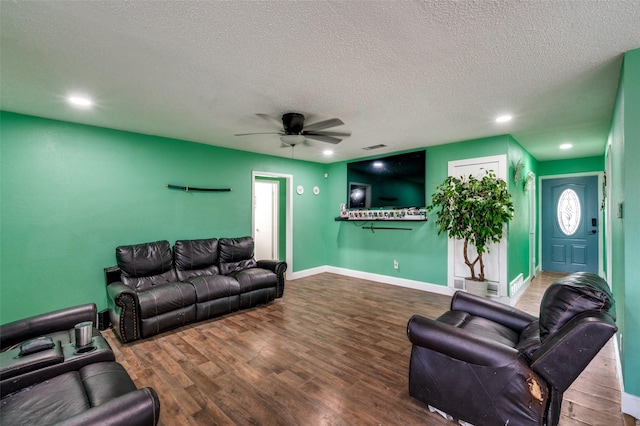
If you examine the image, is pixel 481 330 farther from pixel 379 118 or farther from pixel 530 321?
pixel 379 118

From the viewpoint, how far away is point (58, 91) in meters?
2.60

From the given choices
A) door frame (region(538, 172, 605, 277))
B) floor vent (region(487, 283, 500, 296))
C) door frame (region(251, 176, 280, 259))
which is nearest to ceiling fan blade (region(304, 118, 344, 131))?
door frame (region(251, 176, 280, 259))

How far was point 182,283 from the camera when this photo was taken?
3.52 meters

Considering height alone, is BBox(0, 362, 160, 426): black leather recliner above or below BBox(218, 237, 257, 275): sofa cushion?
below

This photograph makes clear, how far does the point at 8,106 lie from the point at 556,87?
5.43m

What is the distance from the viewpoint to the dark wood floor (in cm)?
192

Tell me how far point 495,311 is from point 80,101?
4386 millimetres

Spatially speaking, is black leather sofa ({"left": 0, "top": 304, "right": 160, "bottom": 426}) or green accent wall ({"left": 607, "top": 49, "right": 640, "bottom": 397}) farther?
green accent wall ({"left": 607, "top": 49, "right": 640, "bottom": 397})

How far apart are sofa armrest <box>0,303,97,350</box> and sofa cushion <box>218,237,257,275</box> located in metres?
2.04

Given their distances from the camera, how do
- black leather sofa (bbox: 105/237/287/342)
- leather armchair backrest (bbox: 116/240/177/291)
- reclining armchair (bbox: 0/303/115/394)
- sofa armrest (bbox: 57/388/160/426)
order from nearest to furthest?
sofa armrest (bbox: 57/388/160/426) < reclining armchair (bbox: 0/303/115/394) < black leather sofa (bbox: 105/237/287/342) < leather armchair backrest (bbox: 116/240/177/291)

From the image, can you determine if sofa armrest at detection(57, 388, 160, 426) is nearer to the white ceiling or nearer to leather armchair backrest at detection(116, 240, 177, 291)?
the white ceiling

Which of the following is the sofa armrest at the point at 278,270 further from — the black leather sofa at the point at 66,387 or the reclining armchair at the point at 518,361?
the reclining armchair at the point at 518,361

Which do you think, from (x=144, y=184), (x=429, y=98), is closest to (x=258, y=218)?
(x=144, y=184)

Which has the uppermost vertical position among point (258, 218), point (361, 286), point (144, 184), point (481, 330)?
point (144, 184)
